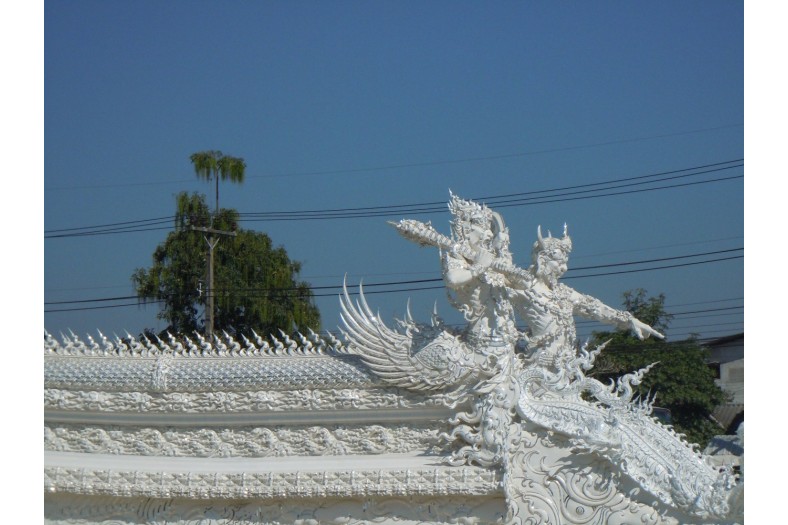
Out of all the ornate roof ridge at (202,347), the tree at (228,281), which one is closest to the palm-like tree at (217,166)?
the tree at (228,281)

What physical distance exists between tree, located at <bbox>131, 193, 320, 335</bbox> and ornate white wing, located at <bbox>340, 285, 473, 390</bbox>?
45.8ft

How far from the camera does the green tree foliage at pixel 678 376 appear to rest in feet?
51.2

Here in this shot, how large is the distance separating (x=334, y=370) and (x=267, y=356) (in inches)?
22.1

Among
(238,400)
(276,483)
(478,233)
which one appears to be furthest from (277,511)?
(478,233)

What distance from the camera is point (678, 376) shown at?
15.8 metres

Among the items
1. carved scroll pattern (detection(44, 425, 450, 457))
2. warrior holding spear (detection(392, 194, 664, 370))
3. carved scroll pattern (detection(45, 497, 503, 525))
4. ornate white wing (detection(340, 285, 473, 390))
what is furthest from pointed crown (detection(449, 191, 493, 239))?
carved scroll pattern (detection(45, 497, 503, 525))

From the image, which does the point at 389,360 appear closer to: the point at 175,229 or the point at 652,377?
the point at 652,377

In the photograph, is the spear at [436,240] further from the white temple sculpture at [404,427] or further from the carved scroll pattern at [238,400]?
the carved scroll pattern at [238,400]

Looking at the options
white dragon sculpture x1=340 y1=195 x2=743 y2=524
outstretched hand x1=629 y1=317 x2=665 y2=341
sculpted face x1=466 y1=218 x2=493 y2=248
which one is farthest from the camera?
sculpted face x1=466 y1=218 x2=493 y2=248

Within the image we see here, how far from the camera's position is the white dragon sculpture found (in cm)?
620

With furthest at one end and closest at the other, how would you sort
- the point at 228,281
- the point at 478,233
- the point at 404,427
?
the point at 228,281 < the point at 478,233 < the point at 404,427

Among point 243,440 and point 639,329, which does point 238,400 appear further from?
point 639,329

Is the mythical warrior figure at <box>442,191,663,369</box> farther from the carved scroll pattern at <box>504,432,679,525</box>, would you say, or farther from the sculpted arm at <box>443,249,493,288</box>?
the carved scroll pattern at <box>504,432,679,525</box>

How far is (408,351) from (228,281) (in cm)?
1558
